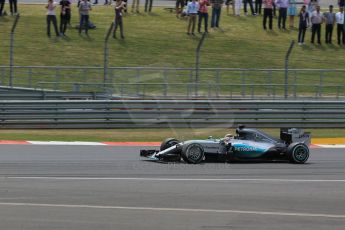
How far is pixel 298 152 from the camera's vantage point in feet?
54.2

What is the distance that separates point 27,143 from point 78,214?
9390mm

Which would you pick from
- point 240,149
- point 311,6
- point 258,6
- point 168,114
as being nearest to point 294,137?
point 240,149

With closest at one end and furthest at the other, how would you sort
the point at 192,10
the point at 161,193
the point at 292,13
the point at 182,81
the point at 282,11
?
the point at 161,193, the point at 182,81, the point at 192,10, the point at 282,11, the point at 292,13

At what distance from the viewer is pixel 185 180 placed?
551 inches

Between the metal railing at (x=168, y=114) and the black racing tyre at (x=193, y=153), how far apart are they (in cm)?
765

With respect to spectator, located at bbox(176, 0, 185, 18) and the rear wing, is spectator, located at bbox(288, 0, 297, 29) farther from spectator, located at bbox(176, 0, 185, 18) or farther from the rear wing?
the rear wing

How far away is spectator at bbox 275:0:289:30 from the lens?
35.2m

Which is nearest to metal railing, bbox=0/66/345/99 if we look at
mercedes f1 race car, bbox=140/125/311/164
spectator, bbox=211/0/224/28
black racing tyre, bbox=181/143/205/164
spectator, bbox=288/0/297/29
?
spectator, bbox=211/0/224/28

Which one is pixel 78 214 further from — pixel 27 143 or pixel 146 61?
pixel 146 61

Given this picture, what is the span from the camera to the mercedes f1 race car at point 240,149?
15922 millimetres

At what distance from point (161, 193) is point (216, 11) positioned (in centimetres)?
2326

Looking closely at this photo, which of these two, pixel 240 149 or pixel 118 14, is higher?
pixel 118 14

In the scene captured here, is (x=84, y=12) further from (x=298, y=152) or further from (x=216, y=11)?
(x=298, y=152)

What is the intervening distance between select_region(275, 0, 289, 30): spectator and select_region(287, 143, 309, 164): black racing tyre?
63.0 ft
